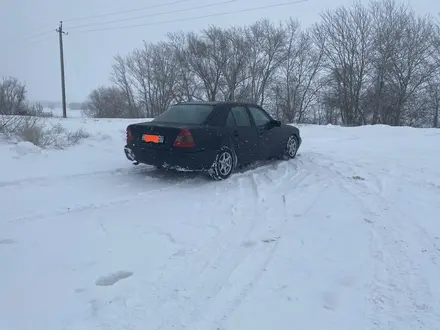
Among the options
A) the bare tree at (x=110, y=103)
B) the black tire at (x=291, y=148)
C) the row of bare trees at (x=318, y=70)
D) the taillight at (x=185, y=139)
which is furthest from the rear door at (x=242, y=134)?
the bare tree at (x=110, y=103)

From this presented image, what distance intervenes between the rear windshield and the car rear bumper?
→ 0.68 meters

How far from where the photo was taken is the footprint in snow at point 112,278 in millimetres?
3068

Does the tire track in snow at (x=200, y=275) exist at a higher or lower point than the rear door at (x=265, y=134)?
lower

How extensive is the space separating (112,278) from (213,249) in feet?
3.39

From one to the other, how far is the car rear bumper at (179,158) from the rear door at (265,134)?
166 centimetres

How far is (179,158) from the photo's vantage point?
6.23 metres

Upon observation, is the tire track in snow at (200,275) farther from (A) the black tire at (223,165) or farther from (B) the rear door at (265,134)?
(B) the rear door at (265,134)

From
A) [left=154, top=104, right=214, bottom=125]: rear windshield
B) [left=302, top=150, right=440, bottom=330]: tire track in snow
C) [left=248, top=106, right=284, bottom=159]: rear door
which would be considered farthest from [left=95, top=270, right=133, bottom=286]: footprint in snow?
[left=248, top=106, right=284, bottom=159]: rear door

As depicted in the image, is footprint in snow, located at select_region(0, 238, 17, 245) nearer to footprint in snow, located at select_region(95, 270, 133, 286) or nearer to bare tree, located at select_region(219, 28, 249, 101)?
footprint in snow, located at select_region(95, 270, 133, 286)

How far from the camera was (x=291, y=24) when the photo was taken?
1740 inches

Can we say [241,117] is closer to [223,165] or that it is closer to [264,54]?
[223,165]

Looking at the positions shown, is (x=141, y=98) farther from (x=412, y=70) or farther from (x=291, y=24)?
(x=412, y=70)

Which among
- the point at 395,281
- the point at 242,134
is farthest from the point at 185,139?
the point at 395,281

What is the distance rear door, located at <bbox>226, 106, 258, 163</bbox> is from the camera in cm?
705
